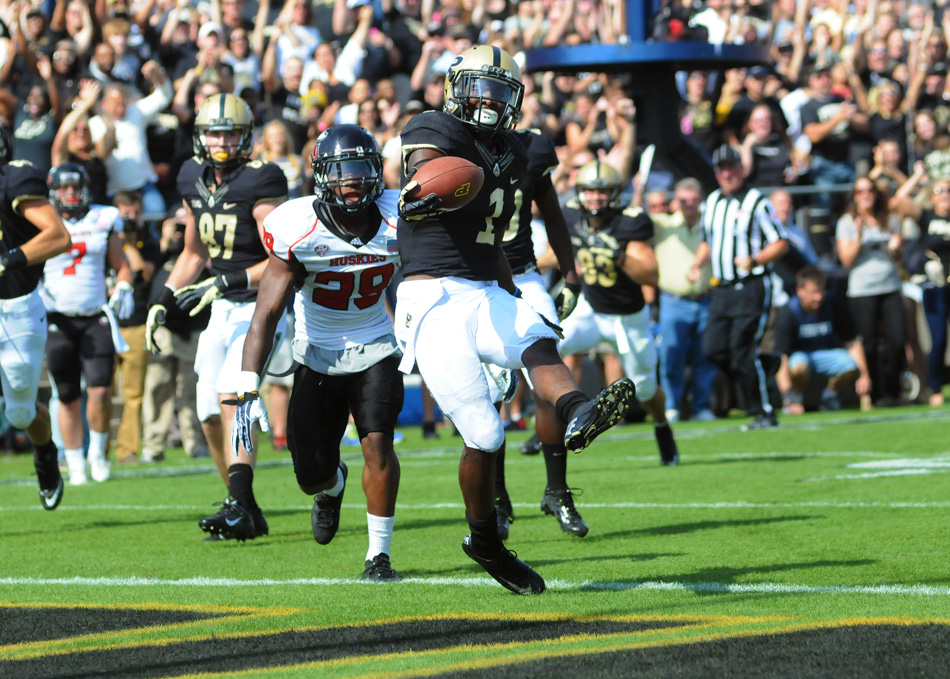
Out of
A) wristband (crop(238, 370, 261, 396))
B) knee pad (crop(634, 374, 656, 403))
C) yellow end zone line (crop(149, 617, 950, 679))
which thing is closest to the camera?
yellow end zone line (crop(149, 617, 950, 679))

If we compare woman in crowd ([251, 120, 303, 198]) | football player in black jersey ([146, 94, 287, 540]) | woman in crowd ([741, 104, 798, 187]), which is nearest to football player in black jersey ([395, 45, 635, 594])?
football player in black jersey ([146, 94, 287, 540])

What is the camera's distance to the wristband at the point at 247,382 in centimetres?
548

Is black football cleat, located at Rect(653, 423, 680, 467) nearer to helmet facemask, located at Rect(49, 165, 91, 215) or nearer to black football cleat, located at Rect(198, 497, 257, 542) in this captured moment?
black football cleat, located at Rect(198, 497, 257, 542)

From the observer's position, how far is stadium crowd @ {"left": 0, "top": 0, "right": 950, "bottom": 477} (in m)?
13.5

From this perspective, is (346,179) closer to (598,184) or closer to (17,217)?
(17,217)

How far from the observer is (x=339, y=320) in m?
6.23

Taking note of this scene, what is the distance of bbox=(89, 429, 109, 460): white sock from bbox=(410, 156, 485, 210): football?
6.14 metres

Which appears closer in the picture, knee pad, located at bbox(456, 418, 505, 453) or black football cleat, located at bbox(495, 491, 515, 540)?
knee pad, located at bbox(456, 418, 505, 453)

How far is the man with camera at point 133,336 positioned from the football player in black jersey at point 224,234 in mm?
4493

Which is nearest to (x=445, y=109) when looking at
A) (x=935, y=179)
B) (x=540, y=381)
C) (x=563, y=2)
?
(x=540, y=381)

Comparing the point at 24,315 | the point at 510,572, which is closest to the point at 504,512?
the point at 510,572

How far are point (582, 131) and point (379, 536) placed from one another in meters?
11.3

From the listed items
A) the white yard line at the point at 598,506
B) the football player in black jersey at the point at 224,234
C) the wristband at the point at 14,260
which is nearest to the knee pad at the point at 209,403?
the football player in black jersey at the point at 224,234

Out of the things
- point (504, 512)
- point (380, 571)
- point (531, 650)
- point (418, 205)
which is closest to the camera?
point (531, 650)
